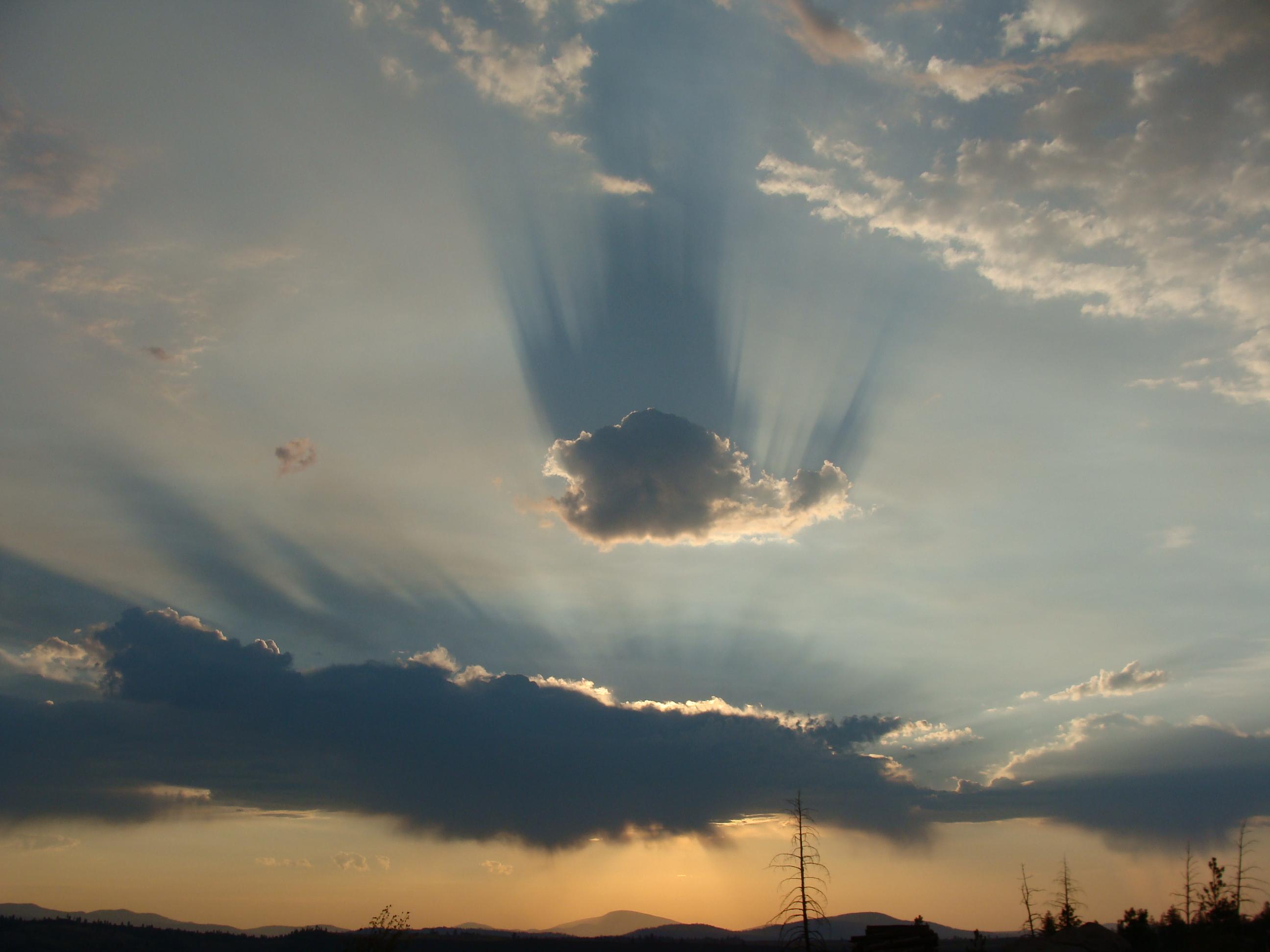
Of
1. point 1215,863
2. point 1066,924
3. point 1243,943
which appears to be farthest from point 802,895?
point 1066,924

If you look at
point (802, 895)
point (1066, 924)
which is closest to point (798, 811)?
point (802, 895)

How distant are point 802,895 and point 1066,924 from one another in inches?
3493

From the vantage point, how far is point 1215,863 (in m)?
96.8

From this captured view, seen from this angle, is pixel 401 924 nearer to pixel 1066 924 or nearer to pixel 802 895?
pixel 802 895

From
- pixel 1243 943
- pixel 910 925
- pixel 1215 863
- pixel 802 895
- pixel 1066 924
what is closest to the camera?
pixel 910 925

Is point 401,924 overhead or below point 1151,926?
overhead

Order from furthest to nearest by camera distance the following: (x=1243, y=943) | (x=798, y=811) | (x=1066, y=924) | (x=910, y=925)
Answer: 1. (x=1066, y=924)
2. (x=1243, y=943)
3. (x=798, y=811)
4. (x=910, y=925)

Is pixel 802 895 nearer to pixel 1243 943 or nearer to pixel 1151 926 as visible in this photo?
pixel 1243 943

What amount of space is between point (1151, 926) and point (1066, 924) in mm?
17984

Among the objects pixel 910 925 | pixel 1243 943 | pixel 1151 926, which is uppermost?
pixel 910 925

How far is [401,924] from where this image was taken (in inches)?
2223

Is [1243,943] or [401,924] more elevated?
[401,924]

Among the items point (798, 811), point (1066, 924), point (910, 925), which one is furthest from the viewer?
point (1066, 924)

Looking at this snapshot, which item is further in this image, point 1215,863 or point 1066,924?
point 1066,924
